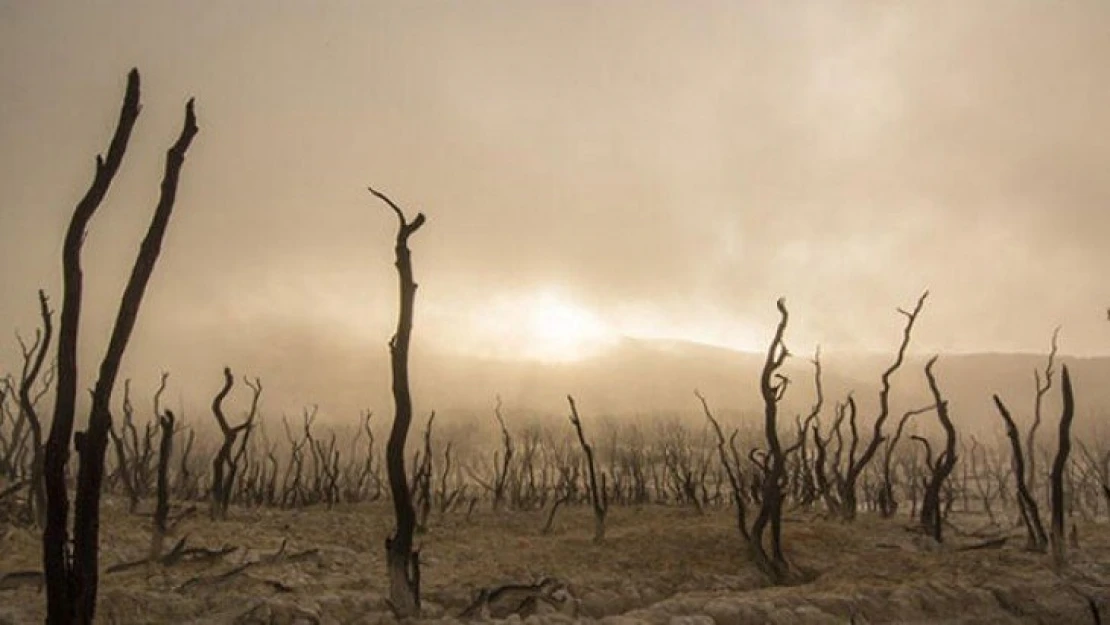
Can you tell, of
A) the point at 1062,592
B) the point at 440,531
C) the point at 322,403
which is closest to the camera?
the point at 1062,592

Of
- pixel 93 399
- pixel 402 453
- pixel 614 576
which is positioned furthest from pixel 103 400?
pixel 614 576

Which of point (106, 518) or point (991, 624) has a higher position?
point (106, 518)

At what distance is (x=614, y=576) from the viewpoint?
36.9 feet

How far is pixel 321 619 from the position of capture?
8.55m

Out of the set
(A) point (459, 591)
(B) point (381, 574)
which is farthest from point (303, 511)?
(A) point (459, 591)

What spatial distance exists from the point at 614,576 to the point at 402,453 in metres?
4.52

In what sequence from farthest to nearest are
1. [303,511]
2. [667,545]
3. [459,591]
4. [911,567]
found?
[303,511], [667,545], [911,567], [459,591]

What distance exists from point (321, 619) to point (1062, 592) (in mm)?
10181

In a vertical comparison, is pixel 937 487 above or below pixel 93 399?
below

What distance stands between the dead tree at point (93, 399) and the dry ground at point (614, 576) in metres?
3.58

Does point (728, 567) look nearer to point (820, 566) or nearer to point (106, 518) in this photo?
point (820, 566)

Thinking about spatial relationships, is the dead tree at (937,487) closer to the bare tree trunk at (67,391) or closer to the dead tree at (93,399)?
the dead tree at (93,399)

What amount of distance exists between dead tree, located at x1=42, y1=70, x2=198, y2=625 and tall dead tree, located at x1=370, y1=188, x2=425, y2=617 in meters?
3.37

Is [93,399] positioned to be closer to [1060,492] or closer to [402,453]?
[402,453]
